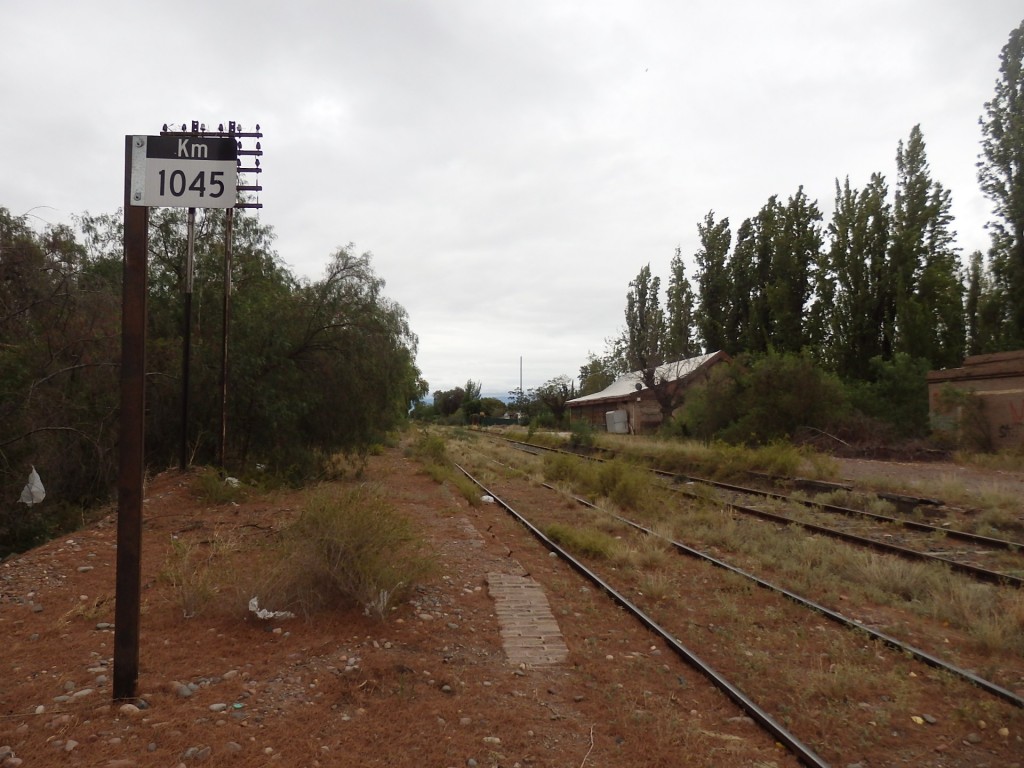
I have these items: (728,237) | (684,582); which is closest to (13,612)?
(684,582)

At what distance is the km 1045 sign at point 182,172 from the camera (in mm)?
5082

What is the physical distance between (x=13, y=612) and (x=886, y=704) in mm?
7594

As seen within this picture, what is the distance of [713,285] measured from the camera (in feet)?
177

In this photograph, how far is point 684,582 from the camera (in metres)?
9.88

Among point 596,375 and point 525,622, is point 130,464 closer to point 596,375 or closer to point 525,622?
point 525,622

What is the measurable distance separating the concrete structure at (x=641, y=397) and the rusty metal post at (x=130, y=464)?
37.1 metres

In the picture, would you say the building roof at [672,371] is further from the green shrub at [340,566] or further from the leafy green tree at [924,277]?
the green shrub at [340,566]

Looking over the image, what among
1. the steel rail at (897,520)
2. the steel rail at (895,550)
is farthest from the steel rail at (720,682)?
the steel rail at (897,520)

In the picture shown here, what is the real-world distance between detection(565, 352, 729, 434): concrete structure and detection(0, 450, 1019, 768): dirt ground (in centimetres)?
3479

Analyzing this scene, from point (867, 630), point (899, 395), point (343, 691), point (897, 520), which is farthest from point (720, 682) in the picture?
point (899, 395)

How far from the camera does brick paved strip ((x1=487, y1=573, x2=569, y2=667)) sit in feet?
21.6

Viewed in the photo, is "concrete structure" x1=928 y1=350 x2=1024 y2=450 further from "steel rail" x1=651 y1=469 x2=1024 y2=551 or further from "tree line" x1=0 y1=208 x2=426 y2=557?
"tree line" x1=0 y1=208 x2=426 y2=557

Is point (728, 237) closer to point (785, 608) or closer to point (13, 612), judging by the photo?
point (785, 608)

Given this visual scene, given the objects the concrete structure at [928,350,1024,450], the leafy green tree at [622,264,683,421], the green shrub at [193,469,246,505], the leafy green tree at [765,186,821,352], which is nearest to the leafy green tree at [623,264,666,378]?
the leafy green tree at [622,264,683,421]
